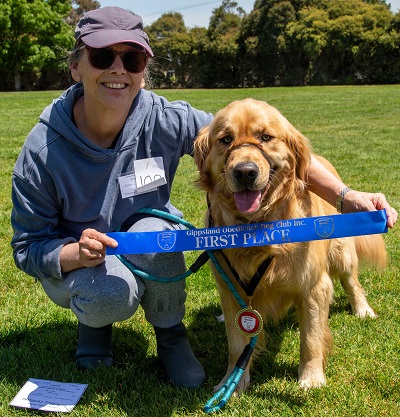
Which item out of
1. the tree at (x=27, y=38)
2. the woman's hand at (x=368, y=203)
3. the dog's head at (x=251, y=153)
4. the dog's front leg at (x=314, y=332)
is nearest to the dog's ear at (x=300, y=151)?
the dog's head at (x=251, y=153)

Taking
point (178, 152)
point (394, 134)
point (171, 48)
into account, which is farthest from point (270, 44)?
point (178, 152)

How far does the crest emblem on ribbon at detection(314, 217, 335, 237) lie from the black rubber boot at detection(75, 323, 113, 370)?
4.38 feet

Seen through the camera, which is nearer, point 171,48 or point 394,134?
point 394,134

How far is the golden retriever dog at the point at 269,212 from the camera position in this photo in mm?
2508

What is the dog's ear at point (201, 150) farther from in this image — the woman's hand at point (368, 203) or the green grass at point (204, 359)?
the green grass at point (204, 359)

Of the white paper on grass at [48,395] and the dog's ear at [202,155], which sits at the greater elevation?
the dog's ear at [202,155]

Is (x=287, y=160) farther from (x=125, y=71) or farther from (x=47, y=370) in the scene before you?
(x=47, y=370)

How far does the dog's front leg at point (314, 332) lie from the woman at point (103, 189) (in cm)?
51

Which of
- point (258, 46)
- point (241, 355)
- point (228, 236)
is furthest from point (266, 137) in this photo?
point (258, 46)

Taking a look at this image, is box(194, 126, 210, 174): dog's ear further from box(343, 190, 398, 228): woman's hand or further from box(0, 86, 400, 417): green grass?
box(0, 86, 400, 417): green grass

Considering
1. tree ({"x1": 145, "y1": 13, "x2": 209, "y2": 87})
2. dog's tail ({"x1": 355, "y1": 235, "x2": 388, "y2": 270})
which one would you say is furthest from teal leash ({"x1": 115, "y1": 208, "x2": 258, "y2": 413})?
tree ({"x1": 145, "y1": 13, "x2": 209, "y2": 87})

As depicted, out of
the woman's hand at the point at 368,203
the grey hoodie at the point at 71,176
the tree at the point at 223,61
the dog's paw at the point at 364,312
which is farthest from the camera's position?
the tree at the point at 223,61

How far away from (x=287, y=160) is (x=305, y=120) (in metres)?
12.0

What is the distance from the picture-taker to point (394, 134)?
35.9 ft
